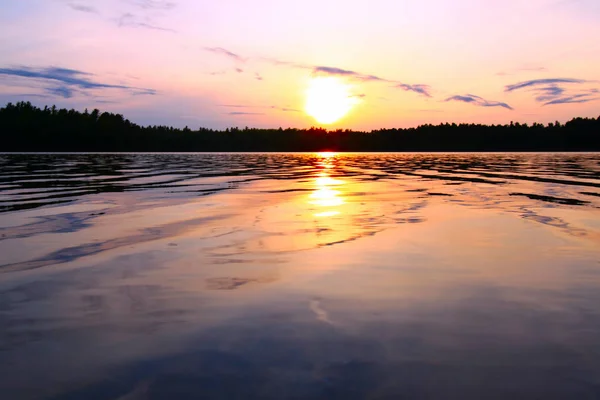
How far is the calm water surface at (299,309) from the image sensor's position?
3.64 meters

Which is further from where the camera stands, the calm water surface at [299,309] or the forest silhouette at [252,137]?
the forest silhouette at [252,137]

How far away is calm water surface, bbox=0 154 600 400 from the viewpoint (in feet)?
12.0

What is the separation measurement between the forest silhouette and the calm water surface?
13007 cm

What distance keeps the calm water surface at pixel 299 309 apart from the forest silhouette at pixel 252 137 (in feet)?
427

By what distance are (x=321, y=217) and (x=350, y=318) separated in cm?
742

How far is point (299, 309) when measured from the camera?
17.4ft

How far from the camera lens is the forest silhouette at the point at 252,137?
129875 mm

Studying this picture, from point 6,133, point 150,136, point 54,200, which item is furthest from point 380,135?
point 54,200

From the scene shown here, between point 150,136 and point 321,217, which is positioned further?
point 150,136

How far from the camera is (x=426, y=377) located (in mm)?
3688

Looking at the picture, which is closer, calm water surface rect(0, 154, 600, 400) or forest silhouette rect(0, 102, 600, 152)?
calm water surface rect(0, 154, 600, 400)

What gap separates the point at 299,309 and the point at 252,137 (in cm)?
17268

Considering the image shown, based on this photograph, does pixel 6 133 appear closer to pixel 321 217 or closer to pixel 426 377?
pixel 321 217

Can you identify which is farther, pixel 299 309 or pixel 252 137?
pixel 252 137
